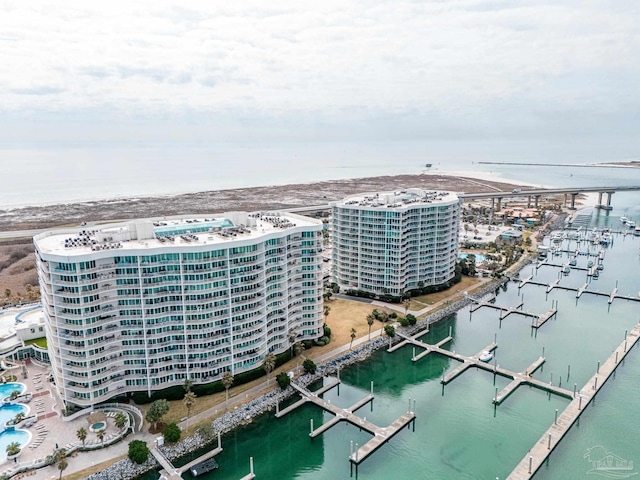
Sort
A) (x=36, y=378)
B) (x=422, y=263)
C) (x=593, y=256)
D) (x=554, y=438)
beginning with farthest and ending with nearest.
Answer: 1. (x=593, y=256)
2. (x=422, y=263)
3. (x=36, y=378)
4. (x=554, y=438)

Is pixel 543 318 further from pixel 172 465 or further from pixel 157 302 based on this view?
pixel 172 465

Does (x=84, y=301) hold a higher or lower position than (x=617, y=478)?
higher

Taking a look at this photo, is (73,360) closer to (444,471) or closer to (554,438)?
(444,471)

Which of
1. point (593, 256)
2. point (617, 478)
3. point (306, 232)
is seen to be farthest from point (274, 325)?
point (593, 256)

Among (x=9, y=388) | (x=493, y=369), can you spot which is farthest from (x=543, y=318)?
(x=9, y=388)

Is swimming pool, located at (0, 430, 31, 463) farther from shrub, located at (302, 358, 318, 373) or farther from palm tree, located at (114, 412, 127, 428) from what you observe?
shrub, located at (302, 358, 318, 373)

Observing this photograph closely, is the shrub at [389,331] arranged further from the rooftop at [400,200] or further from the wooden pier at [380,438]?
the rooftop at [400,200]
